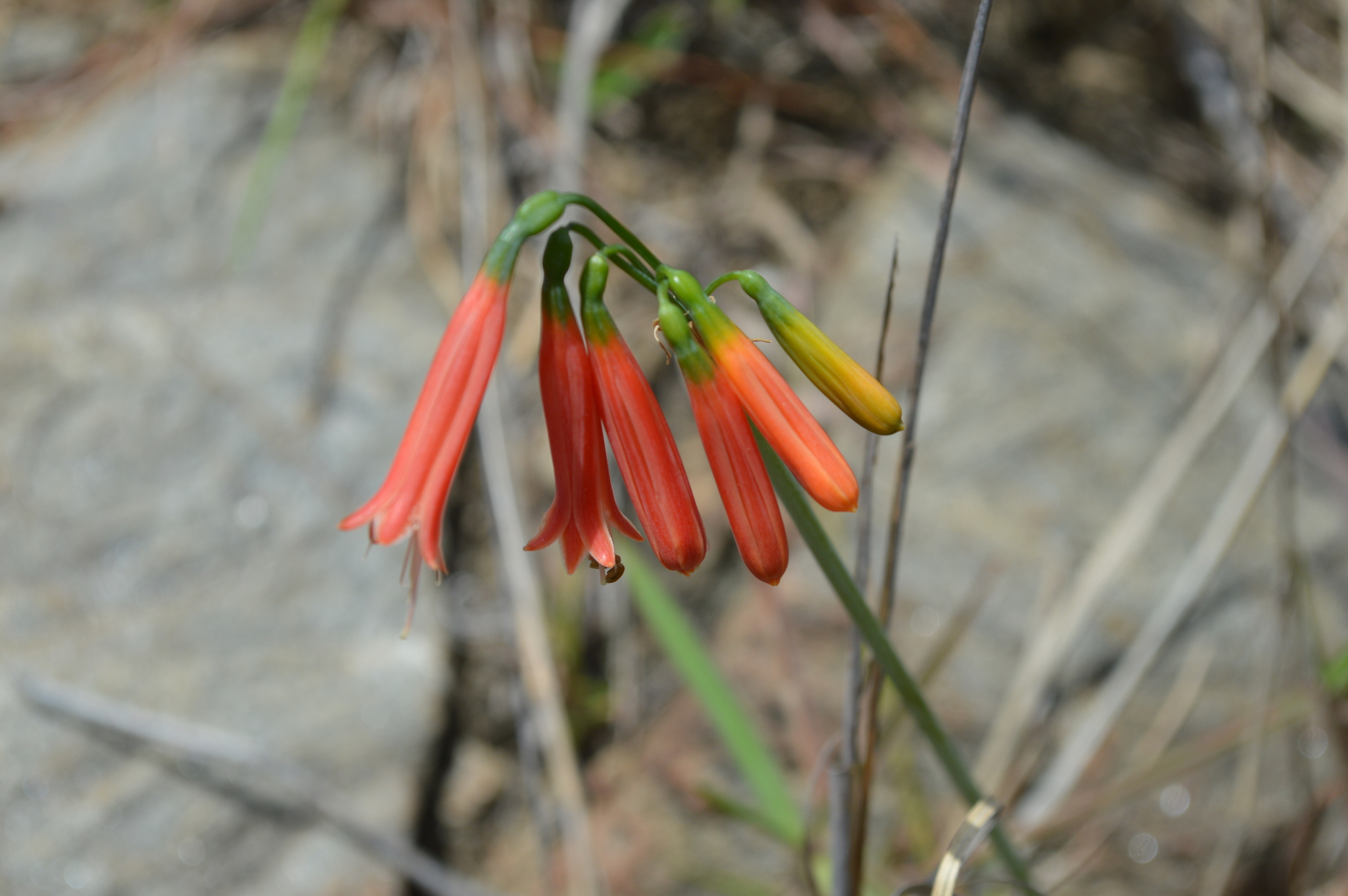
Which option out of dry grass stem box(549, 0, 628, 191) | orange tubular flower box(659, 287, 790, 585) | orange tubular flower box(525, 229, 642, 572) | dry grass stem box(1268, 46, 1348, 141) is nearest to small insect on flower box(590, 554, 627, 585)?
orange tubular flower box(525, 229, 642, 572)

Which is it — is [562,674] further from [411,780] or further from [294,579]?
[294,579]

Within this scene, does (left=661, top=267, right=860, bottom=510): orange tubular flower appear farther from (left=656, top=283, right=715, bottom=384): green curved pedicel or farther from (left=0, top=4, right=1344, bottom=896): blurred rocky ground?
(left=0, top=4, right=1344, bottom=896): blurred rocky ground

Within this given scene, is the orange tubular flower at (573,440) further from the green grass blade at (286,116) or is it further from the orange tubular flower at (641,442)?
the green grass blade at (286,116)

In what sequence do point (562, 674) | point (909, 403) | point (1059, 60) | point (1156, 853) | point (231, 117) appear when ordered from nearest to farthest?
point (909, 403) → point (1156, 853) → point (562, 674) → point (231, 117) → point (1059, 60)

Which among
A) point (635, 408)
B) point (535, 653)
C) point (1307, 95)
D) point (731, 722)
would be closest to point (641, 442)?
point (635, 408)

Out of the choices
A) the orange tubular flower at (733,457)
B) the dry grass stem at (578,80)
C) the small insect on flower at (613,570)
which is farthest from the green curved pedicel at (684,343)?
the dry grass stem at (578,80)

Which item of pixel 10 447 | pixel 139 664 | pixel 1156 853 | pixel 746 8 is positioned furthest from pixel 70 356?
pixel 1156 853

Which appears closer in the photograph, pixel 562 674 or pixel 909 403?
pixel 909 403
